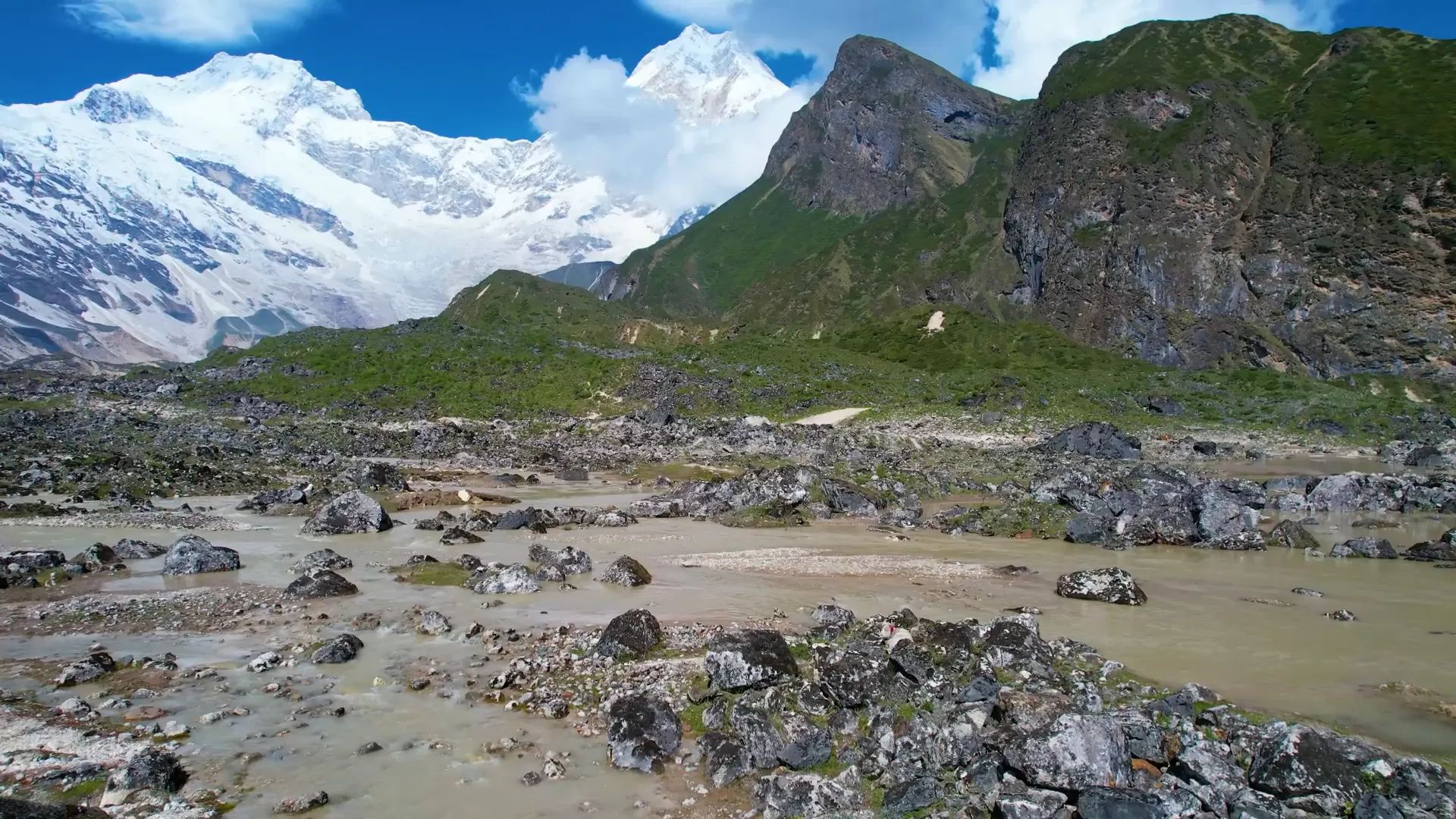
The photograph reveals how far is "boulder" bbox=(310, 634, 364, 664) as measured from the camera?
34.1 feet

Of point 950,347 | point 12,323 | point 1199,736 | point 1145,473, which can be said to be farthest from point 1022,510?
point 12,323

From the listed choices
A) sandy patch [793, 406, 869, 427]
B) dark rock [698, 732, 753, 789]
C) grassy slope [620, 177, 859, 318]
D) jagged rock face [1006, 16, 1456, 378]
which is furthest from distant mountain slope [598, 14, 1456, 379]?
dark rock [698, 732, 753, 789]

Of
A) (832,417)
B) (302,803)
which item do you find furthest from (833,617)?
(832,417)

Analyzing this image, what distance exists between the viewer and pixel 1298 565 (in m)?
17.6

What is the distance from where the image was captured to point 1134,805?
21.2ft

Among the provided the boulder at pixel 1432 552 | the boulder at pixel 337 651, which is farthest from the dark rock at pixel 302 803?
the boulder at pixel 1432 552

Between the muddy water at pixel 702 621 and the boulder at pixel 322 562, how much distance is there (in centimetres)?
25

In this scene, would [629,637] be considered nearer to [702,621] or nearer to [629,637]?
[629,637]

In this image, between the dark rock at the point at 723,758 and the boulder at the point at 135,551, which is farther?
the boulder at the point at 135,551

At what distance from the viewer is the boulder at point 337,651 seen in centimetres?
1039

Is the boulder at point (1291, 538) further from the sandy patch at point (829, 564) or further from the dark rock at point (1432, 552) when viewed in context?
the sandy patch at point (829, 564)

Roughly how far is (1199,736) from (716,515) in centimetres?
1705

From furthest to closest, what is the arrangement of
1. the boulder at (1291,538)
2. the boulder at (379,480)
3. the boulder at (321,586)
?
1. the boulder at (379,480)
2. the boulder at (1291,538)
3. the boulder at (321,586)

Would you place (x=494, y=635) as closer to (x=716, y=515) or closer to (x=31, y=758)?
(x=31, y=758)
